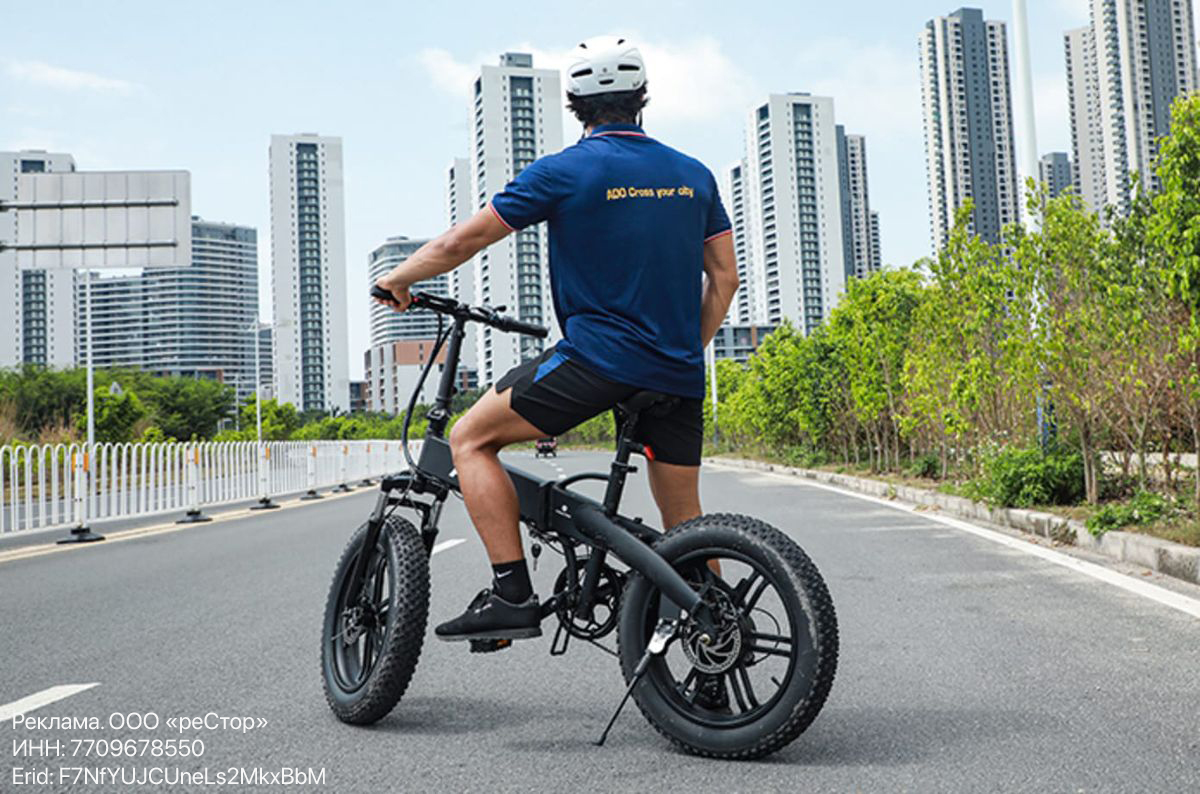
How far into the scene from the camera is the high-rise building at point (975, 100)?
43156 millimetres

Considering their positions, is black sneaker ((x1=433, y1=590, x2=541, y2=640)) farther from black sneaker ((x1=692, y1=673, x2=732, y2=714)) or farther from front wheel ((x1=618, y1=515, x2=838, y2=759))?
black sneaker ((x1=692, y1=673, x2=732, y2=714))

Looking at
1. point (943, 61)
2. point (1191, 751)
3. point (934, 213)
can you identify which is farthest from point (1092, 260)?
point (943, 61)

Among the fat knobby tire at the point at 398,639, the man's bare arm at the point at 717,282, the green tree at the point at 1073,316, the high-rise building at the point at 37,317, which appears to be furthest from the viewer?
the high-rise building at the point at 37,317

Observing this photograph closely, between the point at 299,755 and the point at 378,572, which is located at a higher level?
the point at 378,572

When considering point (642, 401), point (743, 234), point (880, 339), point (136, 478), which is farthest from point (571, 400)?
point (743, 234)

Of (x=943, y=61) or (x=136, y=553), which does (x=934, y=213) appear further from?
(x=943, y=61)

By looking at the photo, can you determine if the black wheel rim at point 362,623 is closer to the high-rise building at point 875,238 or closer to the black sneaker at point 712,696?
the black sneaker at point 712,696

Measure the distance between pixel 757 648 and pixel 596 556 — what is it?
0.53 metres

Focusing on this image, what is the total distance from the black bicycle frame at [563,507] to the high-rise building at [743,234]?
321 feet

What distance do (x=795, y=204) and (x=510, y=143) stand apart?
28.1 metres

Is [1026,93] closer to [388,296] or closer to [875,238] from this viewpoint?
[388,296]

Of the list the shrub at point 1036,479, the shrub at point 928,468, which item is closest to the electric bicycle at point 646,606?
the shrub at point 1036,479

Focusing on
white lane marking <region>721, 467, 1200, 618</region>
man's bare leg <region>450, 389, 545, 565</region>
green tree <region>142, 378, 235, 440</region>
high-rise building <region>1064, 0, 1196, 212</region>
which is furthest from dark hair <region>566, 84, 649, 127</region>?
high-rise building <region>1064, 0, 1196, 212</region>

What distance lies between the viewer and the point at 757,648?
107 inches
